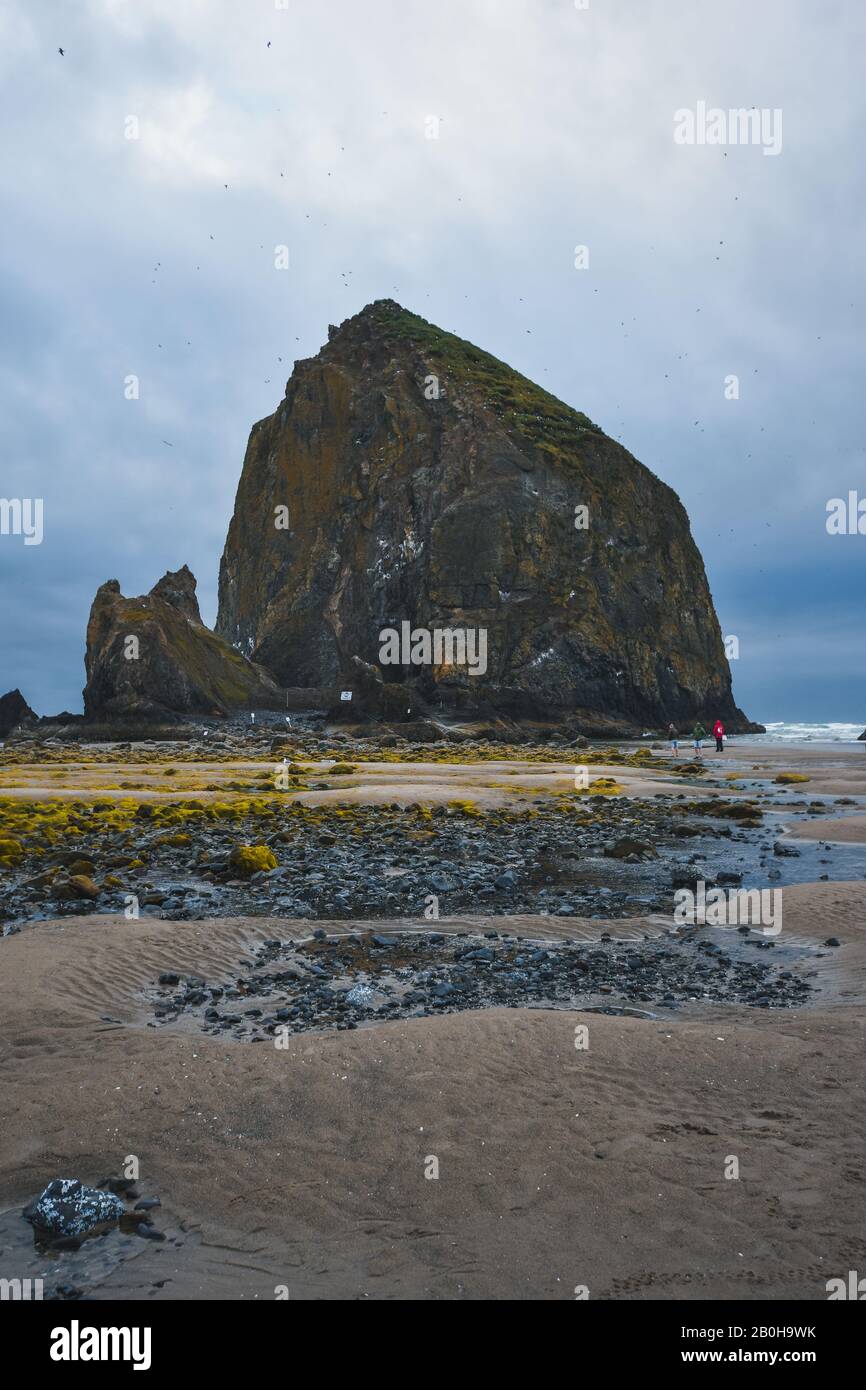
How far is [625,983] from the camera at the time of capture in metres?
8.45

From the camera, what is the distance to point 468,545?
8038 centimetres

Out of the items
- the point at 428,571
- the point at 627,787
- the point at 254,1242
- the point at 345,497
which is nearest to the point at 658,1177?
the point at 254,1242

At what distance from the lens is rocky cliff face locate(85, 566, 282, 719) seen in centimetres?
6444

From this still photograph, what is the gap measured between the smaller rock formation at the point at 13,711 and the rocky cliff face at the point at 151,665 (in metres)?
7.85

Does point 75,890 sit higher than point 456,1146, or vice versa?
point 75,890

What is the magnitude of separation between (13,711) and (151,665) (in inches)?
641

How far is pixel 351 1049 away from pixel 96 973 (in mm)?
3389

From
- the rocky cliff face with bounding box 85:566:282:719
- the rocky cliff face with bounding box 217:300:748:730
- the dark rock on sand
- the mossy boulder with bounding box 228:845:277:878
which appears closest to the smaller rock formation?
the rocky cliff face with bounding box 85:566:282:719

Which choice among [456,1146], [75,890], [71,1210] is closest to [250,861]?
[75,890]

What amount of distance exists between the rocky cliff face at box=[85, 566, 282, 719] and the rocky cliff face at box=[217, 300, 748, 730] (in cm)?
1253

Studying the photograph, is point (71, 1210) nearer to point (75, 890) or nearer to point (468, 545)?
point (75, 890)

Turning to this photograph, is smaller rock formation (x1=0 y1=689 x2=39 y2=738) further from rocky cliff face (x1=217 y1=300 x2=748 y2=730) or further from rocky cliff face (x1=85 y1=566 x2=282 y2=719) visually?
rocky cliff face (x1=217 y1=300 x2=748 y2=730)

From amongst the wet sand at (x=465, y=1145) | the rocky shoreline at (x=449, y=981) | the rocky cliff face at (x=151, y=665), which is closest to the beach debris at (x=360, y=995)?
the rocky shoreline at (x=449, y=981)

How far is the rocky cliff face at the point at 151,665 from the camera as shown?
64.4m
